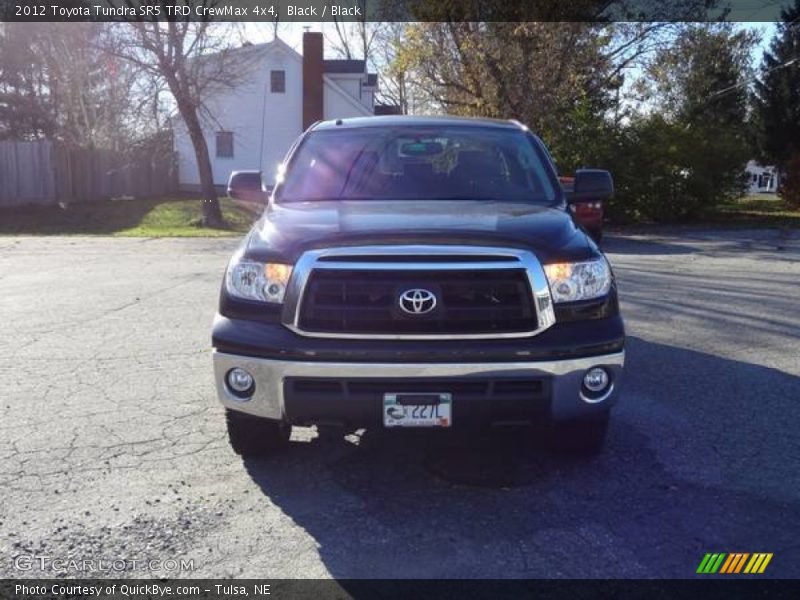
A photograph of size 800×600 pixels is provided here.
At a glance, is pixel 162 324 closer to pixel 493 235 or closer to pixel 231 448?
pixel 231 448

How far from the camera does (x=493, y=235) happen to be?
3619mm

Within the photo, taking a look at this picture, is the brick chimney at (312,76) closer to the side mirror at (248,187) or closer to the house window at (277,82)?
the house window at (277,82)

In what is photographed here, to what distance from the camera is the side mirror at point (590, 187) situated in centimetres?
514

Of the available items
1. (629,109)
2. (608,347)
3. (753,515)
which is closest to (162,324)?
(608,347)

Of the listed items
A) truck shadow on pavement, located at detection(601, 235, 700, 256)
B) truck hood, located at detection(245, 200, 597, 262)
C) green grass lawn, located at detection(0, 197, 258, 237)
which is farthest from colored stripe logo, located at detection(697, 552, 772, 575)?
green grass lawn, located at detection(0, 197, 258, 237)

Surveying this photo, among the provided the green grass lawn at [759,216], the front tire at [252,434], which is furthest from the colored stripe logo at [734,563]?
the green grass lawn at [759,216]

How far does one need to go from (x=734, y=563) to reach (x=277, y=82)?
3810 centimetres

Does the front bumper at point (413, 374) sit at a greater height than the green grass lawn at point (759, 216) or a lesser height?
greater

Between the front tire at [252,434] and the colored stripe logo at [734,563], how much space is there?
6.75 ft

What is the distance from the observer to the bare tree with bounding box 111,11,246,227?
68.2 ft

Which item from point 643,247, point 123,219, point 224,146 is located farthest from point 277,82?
point 643,247

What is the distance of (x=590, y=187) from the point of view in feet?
17.0

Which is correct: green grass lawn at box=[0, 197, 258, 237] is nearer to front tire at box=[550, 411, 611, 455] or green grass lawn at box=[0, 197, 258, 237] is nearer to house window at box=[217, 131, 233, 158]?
house window at box=[217, 131, 233, 158]
